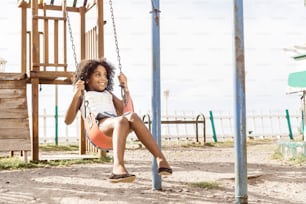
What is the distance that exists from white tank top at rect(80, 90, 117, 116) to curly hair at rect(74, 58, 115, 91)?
0.65 ft

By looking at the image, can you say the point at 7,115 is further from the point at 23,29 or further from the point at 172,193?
the point at 172,193

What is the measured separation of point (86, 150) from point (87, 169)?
366 cm

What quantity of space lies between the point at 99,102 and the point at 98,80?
0.33 meters

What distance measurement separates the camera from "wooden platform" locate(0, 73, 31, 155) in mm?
10518

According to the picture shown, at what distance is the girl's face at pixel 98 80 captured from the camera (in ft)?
17.8

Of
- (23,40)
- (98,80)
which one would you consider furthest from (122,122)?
(23,40)

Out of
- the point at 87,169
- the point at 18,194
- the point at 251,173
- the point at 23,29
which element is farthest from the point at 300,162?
the point at 23,29

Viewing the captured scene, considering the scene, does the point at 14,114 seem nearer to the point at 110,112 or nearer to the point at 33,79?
Answer: the point at 33,79

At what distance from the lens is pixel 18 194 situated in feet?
22.5

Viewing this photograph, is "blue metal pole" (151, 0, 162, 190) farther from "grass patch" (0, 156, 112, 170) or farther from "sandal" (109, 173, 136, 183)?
"grass patch" (0, 156, 112, 170)

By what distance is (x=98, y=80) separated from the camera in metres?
5.44

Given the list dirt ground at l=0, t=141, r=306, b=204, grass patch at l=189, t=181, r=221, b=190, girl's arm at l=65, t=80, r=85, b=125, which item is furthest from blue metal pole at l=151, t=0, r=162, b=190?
girl's arm at l=65, t=80, r=85, b=125

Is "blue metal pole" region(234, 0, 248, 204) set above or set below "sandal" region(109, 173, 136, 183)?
above

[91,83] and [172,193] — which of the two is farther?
[172,193]
